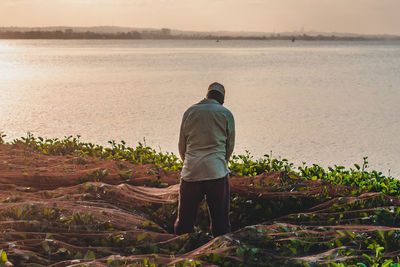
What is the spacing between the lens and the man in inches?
228

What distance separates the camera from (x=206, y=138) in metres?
5.82

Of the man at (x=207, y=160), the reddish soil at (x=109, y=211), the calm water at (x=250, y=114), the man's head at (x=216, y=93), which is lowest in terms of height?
the calm water at (x=250, y=114)

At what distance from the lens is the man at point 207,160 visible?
19.0 ft

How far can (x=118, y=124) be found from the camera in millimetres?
20375

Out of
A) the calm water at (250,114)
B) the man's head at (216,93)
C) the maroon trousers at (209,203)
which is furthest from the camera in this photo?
the calm water at (250,114)

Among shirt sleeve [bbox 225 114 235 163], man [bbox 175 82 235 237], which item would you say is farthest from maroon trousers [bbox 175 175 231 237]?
shirt sleeve [bbox 225 114 235 163]

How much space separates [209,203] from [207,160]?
1.97 ft

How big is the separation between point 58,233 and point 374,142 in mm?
14438

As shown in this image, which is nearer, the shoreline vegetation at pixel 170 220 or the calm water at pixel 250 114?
the shoreline vegetation at pixel 170 220

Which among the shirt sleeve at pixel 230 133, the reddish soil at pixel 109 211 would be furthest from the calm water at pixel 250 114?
the shirt sleeve at pixel 230 133

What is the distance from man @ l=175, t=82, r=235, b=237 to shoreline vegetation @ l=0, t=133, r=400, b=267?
12.5 inches

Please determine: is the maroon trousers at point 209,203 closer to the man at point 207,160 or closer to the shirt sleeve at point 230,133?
the man at point 207,160

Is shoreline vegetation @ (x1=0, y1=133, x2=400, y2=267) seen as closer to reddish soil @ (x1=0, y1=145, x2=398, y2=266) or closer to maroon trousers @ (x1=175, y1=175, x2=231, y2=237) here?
reddish soil @ (x1=0, y1=145, x2=398, y2=266)

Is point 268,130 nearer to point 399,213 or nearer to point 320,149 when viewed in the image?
point 320,149
